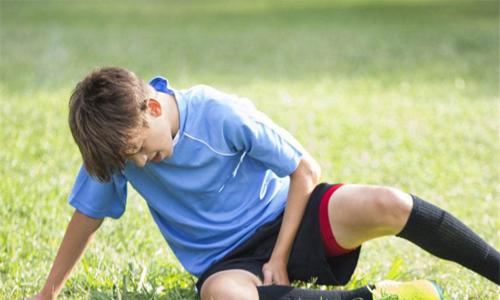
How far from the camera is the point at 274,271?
2818mm

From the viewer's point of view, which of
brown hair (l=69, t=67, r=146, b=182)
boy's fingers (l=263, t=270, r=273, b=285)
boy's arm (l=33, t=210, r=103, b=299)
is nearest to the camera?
brown hair (l=69, t=67, r=146, b=182)

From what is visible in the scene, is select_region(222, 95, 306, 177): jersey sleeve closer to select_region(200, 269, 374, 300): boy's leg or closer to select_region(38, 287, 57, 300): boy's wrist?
select_region(200, 269, 374, 300): boy's leg

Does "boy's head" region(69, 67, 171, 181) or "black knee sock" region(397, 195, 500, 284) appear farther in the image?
"black knee sock" region(397, 195, 500, 284)

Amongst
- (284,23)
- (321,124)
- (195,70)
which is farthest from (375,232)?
(284,23)

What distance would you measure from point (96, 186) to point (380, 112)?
14.2 feet

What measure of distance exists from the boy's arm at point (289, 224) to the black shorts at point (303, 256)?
3 centimetres

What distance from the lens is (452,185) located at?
202 inches

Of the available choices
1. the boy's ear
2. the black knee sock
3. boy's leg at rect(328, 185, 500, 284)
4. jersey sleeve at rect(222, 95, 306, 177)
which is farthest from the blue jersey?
the black knee sock

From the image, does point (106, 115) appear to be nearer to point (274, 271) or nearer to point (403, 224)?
point (274, 271)

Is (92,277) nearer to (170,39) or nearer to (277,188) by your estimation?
(277,188)

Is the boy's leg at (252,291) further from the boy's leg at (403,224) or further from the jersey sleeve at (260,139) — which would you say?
the jersey sleeve at (260,139)

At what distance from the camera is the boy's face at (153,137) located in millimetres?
2635

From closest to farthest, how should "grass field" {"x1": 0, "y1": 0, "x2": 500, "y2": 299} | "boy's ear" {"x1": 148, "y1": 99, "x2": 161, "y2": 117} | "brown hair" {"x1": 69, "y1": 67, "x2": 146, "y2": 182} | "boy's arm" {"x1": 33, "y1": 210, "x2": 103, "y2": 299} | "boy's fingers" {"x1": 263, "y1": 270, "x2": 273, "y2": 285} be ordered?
"brown hair" {"x1": 69, "y1": 67, "x2": 146, "y2": 182}, "boy's ear" {"x1": 148, "y1": 99, "x2": 161, "y2": 117}, "boy's fingers" {"x1": 263, "y1": 270, "x2": 273, "y2": 285}, "boy's arm" {"x1": 33, "y1": 210, "x2": 103, "y2": 299}, "grass field" {"x1": 0, "y1": 0, "x2": 500, "y2": 299}

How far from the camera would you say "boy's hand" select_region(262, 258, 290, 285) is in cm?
281
